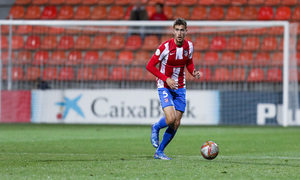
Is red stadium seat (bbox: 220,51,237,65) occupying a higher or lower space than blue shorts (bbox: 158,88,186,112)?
higher

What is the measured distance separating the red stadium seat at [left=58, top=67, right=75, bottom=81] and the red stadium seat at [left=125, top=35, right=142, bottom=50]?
1.72 metres

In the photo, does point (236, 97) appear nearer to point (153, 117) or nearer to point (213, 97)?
point (213, 97)

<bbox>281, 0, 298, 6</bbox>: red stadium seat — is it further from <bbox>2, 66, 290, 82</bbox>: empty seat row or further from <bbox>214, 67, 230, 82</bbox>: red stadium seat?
<bbox>214, 67, 230, 82</bbox>: red stadium seat

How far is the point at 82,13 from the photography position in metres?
19.8

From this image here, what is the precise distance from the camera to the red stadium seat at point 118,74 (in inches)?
660

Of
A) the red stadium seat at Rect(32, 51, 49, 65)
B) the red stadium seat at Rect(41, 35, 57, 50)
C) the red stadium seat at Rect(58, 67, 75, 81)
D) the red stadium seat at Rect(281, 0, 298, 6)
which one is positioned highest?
the red stadium seat at Rect(281, 0, 298, 6)

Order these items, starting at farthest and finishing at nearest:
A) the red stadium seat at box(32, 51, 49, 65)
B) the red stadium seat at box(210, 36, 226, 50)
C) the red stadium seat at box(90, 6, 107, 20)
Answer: the red stadium seat at box(90, 6, 107, 20), the red stadium seat at box(210, 36, 226, 50), the red stadium seat at box(32, 51, 49, 65)

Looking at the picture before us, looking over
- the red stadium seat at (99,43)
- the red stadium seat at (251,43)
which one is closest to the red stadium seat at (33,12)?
the red stadium seat at (99,43)

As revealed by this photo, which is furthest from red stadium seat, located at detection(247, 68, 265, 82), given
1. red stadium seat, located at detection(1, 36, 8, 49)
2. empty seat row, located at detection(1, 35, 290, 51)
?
red stadium seat, located at detection(1, 36, 8, 49)

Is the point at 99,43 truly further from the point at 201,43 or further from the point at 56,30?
the point at 201,43

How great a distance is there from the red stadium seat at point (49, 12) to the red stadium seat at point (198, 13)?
4314 millimetres

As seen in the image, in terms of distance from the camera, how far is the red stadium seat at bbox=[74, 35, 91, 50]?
17.3m

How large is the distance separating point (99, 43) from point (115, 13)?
90.4 inches

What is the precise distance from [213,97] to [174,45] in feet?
28.2
